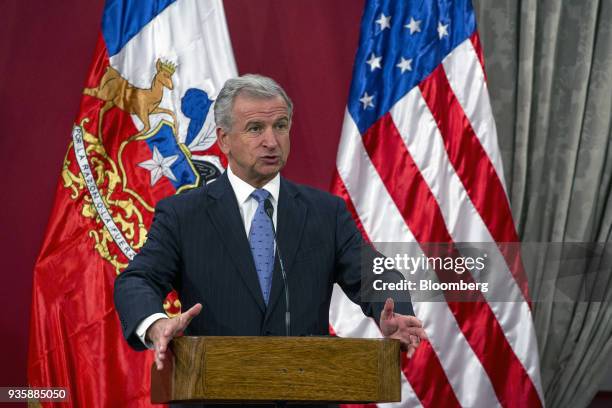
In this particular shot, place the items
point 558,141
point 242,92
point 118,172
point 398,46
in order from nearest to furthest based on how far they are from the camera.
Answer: point 242,92, point 118,172, point 398,46, point 558,141

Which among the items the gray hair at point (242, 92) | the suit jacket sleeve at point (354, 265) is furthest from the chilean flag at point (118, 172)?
the suit jacket sleeve at point (354, 265)

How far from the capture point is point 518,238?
4266 mm

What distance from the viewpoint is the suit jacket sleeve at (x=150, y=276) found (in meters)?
1.96

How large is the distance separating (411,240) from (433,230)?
0.12 meters

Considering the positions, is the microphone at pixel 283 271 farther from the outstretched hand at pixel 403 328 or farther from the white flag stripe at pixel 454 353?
the white flag stripe at pixel 454 353

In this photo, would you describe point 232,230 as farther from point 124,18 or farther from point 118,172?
point 124,18

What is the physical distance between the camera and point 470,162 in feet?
13.4

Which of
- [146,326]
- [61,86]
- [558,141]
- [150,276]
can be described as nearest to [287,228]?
[150,276]

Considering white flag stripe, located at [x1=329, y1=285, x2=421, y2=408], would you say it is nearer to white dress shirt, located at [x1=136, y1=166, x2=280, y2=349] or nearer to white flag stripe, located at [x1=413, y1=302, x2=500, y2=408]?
white flag stripe, located at [x1=413, y1=302, x2=500, y2=408]

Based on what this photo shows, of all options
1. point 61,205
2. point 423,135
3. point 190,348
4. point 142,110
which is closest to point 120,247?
point 61,205

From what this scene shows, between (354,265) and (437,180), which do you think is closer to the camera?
(354,265)

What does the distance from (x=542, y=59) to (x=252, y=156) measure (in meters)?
2.55

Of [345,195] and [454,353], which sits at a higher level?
[345,195]

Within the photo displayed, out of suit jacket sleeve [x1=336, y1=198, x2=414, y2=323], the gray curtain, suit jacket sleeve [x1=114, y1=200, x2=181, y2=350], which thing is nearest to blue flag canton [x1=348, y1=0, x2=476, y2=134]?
the gray curtain
